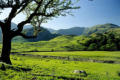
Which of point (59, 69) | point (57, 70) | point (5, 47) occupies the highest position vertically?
point (5, 47)

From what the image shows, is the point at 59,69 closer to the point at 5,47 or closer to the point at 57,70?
the point at 57,70

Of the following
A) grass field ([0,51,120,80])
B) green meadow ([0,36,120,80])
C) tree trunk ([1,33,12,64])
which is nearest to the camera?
grass field ([0,51,120,80])

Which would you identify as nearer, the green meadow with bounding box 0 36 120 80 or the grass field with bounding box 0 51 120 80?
the grass field with bounding box 0 51 120 80

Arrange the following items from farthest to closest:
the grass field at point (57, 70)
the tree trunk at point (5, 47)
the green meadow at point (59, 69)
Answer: the tree trunk at point (5, 47), the green meadow at point (59, 69), the grass field at point (57, 70)

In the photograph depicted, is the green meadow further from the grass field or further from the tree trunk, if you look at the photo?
the tree trunk

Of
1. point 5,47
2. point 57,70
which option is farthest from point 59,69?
point 5,47

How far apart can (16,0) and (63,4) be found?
8.61m

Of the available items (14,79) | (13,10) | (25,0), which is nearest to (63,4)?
(25,0)

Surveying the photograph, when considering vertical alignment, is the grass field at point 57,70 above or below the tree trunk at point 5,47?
below

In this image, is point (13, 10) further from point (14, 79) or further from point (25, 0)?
point (14, 79)

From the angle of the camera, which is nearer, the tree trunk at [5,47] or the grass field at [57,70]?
the grass field at [57,70]

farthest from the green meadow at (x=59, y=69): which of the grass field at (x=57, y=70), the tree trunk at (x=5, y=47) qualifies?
the tree trunk at (x=5, y=47)

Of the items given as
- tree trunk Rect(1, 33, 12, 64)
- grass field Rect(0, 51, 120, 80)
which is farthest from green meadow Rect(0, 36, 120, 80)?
tree trunk Rect(1, 33, 12, 64)

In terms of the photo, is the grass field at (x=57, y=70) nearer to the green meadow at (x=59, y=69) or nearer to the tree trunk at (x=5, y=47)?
the green meadow at (x=59, y=69)
